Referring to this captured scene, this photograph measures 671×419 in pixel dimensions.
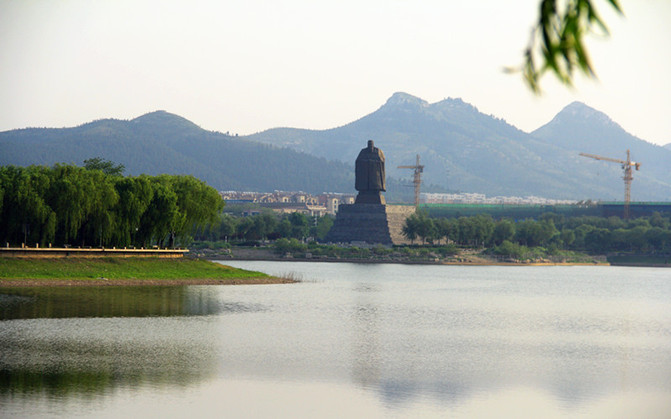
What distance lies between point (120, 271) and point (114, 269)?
0.62 metres

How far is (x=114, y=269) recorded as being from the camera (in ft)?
313

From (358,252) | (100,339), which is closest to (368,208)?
(358,252)

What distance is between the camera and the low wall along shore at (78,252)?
293ft

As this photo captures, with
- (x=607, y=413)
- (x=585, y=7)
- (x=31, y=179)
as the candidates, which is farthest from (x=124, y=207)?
(x=585, y=7)

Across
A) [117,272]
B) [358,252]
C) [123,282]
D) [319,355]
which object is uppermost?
[358,252]

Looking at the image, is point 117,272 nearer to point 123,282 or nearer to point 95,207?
point 123,282

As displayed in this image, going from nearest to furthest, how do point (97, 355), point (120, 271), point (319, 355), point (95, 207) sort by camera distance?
point (97, 355) → point (319, 355) → point (120, 271) → point (95, 207)

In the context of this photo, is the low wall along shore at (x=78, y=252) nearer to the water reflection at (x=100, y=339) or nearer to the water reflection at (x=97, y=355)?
the water reflection at (x=100, y=339)

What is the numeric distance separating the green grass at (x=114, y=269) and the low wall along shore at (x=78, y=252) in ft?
2.40

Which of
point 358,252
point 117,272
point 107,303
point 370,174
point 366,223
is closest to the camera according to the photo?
point 107,303

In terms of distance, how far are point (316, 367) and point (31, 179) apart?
177 ft

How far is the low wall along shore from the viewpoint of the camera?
8919cm

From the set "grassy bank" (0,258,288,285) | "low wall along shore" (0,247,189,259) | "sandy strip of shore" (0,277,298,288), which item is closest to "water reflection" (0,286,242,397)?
"sandy strip of shore" (0,277,298,288)

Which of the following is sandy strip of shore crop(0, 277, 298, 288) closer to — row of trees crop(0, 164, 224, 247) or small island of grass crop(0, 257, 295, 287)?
small island of grass crop(0, 257, 295, 287)
